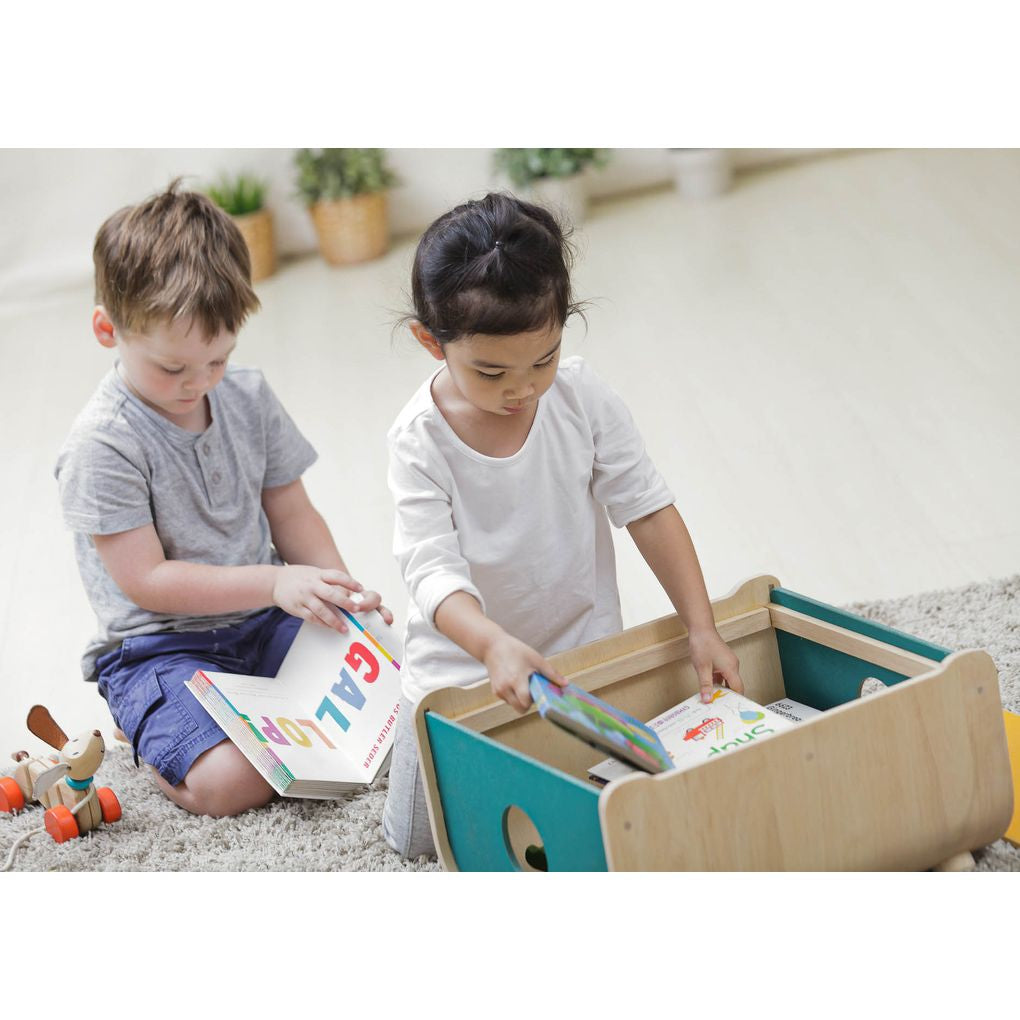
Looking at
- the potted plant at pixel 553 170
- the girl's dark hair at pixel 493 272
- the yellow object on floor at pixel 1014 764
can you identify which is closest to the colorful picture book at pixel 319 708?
the girl's dark hair at pixel 493 272

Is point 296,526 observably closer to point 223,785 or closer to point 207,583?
point 207,583

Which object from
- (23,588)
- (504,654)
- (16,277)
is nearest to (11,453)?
(23,588)

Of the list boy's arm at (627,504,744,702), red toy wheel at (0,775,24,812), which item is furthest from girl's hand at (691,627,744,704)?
red toy wheel at (0,775,24,812)

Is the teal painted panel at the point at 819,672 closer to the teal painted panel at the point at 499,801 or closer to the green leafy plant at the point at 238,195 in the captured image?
the teal painted panel at the point at 499,801

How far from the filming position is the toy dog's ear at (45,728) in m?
1.39

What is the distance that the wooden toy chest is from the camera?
910mm

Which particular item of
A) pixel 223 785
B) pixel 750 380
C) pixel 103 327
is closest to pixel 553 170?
pixel 750 380

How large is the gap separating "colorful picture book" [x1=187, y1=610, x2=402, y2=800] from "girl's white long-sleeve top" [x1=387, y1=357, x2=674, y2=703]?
145 mm

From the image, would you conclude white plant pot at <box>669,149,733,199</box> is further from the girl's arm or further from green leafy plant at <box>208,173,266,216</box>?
the girl's arm

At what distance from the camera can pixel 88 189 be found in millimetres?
3379

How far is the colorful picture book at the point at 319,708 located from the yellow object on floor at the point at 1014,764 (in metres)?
0.60

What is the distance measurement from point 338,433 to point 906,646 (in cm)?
144

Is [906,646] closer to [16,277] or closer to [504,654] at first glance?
[504,654]

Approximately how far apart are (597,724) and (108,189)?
9.28 ft
